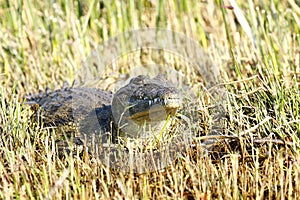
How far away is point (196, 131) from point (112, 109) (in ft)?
2.03

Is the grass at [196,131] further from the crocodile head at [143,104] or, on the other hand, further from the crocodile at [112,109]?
the crocodile head at [143,104]

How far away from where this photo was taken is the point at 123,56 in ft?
18.8

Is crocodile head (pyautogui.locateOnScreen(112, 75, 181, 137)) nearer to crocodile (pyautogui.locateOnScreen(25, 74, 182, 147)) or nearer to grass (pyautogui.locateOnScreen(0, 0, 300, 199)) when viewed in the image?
crocodile (pyautogui.locateOnScreen(25, 74, 182, 147))

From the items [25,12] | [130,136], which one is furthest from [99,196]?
[25,12]

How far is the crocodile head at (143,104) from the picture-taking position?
3293mm

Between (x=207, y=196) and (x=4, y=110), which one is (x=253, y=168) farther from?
(x=4, y=110)

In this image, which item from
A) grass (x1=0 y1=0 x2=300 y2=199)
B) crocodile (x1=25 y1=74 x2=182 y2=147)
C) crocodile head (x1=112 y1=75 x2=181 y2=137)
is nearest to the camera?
grass (x1=0 y1=0 x2=300 y2=199)

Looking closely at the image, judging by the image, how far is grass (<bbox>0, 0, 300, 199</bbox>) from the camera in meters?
3.01

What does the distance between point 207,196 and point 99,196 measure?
1.93 feet

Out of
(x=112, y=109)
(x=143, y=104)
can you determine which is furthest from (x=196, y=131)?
(x=112, y=109)

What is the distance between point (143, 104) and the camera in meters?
3.45

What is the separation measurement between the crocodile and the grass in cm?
23

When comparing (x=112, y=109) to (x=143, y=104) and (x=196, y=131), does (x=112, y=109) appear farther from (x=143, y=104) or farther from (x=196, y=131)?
(x=196, y=131)

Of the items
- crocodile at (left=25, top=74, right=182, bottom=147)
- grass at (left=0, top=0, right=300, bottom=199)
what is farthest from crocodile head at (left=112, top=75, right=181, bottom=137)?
grass at (left=0, top=0, right=300, bottom=199)
